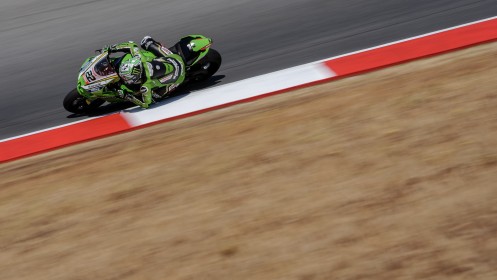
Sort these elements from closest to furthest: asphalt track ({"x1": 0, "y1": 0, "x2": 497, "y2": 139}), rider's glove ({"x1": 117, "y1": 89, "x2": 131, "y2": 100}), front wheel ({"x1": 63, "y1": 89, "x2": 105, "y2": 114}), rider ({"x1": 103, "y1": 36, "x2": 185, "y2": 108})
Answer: rider ({"x1": 103, "y1": 36, "x2": 185, "y2": 108}), rider's glove ({"x1": 117, "y1": 89, "x2": 131, "y2": 100}), front wheel ({"x1": 63, "y1": 89, "x2": 105, "y2": 114}), asphalt track ({"x1": 0, "y1": 0, "x2": 497, "y2": 139})

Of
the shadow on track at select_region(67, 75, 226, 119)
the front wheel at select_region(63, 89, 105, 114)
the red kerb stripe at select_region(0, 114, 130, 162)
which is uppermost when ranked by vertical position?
the front wheel at select_region(63, 89, 105, 114)

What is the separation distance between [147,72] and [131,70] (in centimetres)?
26

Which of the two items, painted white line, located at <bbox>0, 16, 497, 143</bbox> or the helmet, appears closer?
the helmet

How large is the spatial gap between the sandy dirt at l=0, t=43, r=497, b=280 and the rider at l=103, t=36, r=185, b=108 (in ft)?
3.00

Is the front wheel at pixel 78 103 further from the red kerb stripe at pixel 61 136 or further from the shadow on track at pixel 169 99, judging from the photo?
the red kerb stripe at pixel 61 136

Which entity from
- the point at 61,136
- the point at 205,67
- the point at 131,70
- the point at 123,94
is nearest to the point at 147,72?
the point at 131,70

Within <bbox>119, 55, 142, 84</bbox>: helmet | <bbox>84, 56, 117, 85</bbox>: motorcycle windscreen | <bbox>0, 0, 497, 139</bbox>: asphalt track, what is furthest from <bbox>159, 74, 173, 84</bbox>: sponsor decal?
<bbox>0, 0, 497, 139</bbox>: asphalt track

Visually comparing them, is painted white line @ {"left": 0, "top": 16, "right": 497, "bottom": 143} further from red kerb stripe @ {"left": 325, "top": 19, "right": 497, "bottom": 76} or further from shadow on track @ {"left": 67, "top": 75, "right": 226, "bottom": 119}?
red kerb stripe @ {"left": 325, "top": 19, "right": 497, "bottom": 76}

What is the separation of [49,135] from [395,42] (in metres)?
5.16

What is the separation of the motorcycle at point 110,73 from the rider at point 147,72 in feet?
0.24

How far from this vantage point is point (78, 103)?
10.6m

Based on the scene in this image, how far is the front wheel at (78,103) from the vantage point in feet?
34.7

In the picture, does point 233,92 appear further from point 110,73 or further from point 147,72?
point 110,73

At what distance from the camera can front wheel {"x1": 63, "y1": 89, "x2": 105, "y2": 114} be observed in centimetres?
1057
